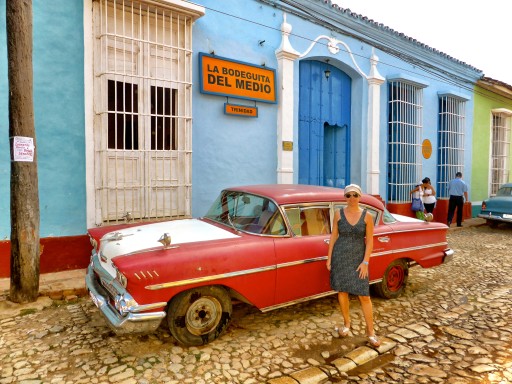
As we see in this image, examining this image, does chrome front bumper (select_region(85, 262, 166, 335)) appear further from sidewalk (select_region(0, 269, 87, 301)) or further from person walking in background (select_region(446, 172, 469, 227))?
person walking in background (select_region(446, 172, 469, 227))

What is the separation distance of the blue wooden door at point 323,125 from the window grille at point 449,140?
3840 millimetres

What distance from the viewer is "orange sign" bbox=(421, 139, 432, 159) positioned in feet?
33.2

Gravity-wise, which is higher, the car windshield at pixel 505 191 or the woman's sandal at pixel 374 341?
the car windshield at pixel 505 191

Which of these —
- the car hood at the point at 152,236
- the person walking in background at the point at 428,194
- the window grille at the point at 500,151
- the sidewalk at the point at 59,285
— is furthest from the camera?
the window grille at the point at 500,151

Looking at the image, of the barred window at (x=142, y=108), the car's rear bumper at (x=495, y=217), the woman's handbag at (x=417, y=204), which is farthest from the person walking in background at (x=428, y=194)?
the barred window at (x=142, y=108)

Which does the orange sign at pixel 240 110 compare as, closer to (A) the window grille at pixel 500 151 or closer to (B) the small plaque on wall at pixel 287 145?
(B) the small plaque on wall at pixel 287 145

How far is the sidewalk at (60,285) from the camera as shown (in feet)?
13.9

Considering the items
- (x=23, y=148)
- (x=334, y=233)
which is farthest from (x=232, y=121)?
(x=334, y=233)

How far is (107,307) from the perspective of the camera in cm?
300

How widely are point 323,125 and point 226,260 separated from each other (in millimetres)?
5795

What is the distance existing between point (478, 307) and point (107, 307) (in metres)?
4.04

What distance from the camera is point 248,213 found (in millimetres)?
3814

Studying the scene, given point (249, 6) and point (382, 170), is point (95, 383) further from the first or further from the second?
point (382, 170)

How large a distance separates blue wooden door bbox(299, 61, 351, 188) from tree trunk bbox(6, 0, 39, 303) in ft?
16.5
